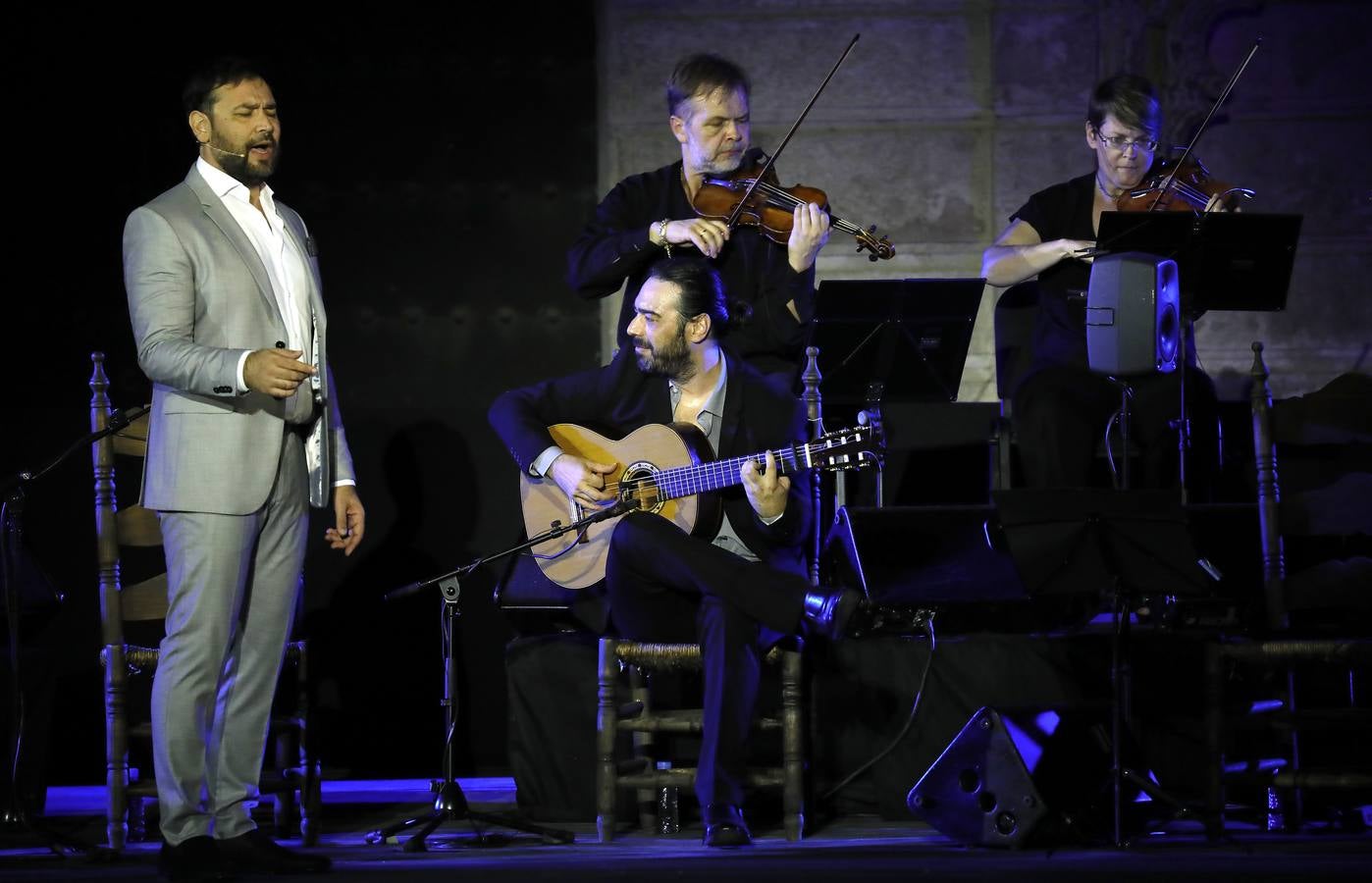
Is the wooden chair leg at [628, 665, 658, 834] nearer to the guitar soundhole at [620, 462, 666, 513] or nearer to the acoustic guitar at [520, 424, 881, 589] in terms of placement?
the acoustic guitar at [520, 424, 881, 589]

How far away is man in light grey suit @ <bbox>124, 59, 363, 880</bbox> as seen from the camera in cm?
325

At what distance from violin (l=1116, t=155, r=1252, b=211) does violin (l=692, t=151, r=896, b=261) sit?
0.73 metres

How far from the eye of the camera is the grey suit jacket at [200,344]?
328 centimetres

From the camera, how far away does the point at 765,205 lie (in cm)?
441

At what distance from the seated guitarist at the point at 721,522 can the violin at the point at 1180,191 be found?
1205 mm

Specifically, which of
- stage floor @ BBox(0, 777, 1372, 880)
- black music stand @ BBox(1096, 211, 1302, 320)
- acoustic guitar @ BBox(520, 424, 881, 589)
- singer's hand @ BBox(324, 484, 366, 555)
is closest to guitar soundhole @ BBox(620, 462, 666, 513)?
acoustic guitar @ BBox(520, 424, 881, 589)

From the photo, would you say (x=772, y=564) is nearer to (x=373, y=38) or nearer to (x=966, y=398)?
(x=966, y=398)

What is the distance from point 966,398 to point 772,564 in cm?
190

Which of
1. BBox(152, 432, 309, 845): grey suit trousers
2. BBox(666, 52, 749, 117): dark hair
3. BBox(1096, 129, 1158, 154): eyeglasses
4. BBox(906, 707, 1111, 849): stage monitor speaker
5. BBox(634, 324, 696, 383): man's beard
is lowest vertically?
BBox(906, 707, 1111, 849): stage monitor speaker

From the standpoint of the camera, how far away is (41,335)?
5.26 metres

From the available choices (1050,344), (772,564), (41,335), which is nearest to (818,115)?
(1050,344)

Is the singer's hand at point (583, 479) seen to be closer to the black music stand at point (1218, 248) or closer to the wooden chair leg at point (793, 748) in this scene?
the wooden chair leg at point (793, 748)

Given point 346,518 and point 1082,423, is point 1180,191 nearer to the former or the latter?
point 1082,423

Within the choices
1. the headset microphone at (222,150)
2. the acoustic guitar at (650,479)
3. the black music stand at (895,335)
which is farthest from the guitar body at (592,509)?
the headset microphone at (222,150)
